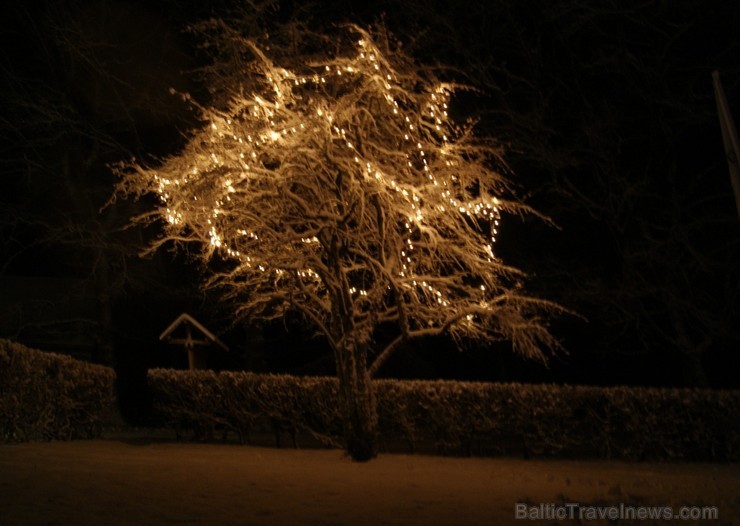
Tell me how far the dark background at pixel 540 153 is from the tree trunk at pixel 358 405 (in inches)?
199

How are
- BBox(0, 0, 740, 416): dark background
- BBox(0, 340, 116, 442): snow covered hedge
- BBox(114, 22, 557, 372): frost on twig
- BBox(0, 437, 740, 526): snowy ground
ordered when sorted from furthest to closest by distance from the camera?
BBox(0, 0, 740, 416): dark background < BBox(0, 340, 116, 442): snow covered hedge < BBox(114, 22, 557, 372): frost on twig < BBox(0, 437, 740, 526): snowy ground

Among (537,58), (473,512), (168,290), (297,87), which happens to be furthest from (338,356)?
(168,290)

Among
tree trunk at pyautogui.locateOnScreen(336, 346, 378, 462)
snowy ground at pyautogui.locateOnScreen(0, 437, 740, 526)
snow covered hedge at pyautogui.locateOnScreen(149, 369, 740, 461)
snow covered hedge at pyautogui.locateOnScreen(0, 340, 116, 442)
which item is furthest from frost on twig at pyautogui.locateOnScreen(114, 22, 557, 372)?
snow covered hedge at pyautogui.locateOnScreen(0, 340, 116, 442)

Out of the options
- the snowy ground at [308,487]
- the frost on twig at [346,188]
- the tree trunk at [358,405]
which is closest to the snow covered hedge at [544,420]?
the snowy ground at [308,487]

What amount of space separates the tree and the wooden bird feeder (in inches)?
244

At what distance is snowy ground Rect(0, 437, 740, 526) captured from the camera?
877 centimetres

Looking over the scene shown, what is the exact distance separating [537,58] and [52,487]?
16159 millimetres

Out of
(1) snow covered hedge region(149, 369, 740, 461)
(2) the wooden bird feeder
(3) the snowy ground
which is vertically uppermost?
(2) the wooden bird feeder

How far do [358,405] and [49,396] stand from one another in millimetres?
6038

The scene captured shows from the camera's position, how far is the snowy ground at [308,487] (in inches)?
345

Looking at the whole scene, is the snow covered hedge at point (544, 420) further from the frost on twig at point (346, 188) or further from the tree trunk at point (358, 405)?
the frost on twig at point (346, 188)

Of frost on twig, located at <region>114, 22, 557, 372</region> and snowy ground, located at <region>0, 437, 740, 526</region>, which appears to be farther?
frost on twig, located at <region>114, 22, 557, 372</region>

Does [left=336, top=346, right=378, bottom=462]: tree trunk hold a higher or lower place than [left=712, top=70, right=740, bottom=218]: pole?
lower

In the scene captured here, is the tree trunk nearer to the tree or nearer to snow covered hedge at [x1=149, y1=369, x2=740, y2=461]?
the tree
